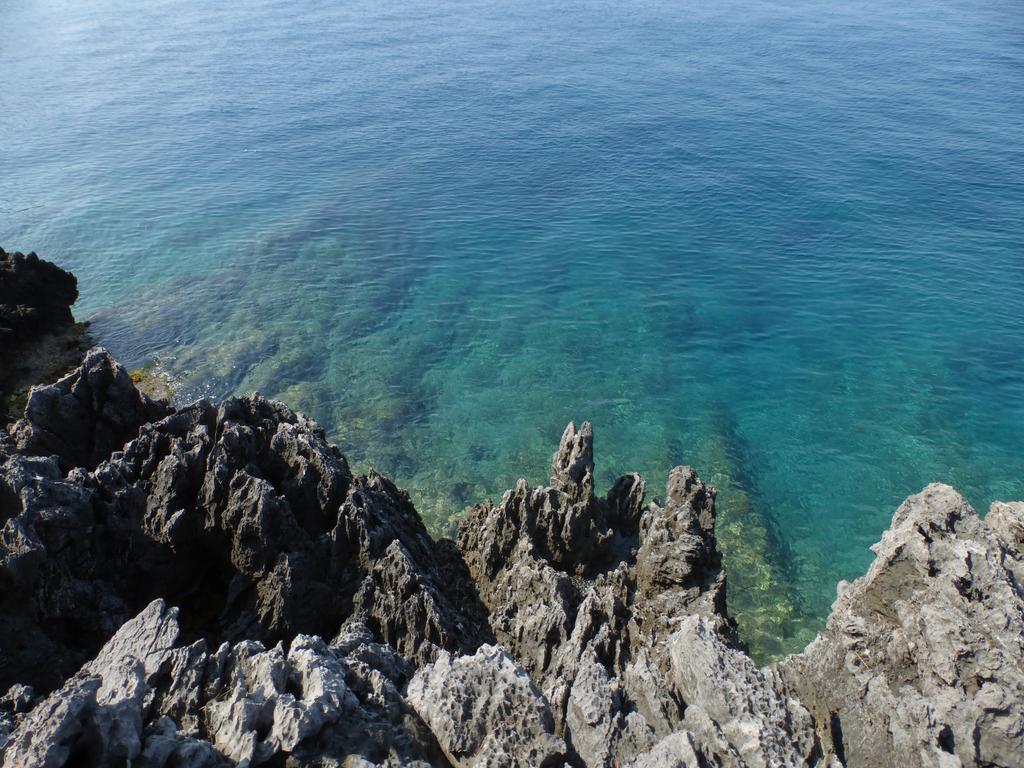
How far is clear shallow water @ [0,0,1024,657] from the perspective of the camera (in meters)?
42.2

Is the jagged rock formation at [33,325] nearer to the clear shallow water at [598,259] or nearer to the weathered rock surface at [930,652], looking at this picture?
the clear shallow water at [598,259]

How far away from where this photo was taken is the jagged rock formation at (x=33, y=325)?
1697 inches

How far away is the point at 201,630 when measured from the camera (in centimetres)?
2203

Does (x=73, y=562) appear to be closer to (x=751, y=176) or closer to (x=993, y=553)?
(x=993, y=553)

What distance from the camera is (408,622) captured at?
21.7 m

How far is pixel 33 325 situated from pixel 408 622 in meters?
40.0

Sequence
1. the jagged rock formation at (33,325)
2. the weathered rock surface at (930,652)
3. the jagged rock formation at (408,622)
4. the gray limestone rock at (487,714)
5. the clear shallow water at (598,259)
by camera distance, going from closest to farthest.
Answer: the jagged rock formation at (408,622) < the gray limestone rock at (487,714) < the weathered rock surface at (930,652) < the clear shallow water at (598,259) < the jagged rock formation at (33,325)

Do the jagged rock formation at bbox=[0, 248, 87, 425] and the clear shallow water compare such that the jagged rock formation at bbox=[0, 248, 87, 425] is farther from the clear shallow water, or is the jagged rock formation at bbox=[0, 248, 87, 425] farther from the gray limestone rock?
the gray limestone rock

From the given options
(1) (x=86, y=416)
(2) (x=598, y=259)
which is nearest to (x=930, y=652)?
(1) (x=86, y=416)

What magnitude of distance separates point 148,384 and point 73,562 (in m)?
28.4

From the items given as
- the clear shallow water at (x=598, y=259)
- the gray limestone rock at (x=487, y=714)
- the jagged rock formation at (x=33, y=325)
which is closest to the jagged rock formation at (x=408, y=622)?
the gray limestone rock at (x=487, y=714)

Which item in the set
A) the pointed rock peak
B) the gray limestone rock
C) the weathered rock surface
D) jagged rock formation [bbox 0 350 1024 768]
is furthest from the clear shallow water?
the gray limestone rock

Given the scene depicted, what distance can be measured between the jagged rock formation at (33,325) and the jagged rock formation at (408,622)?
65.3 feet

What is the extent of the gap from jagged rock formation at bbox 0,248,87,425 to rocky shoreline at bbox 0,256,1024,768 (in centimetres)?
2015
